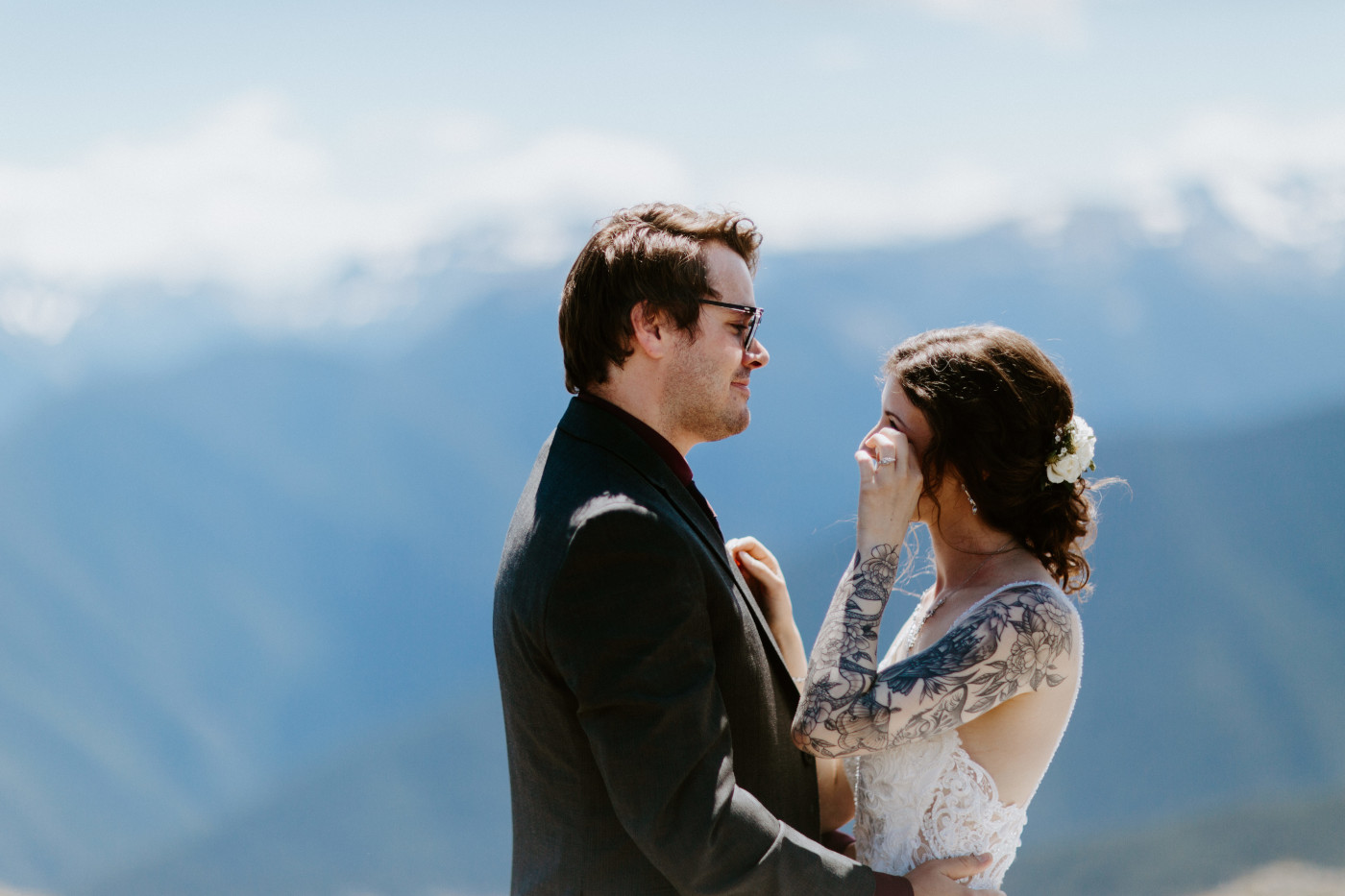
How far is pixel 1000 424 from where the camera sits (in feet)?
5.91

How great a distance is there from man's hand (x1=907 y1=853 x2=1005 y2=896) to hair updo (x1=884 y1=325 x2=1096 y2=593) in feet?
1.74

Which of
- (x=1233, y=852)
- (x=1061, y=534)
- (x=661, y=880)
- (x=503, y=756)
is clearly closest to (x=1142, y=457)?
(x=1233, y=852)

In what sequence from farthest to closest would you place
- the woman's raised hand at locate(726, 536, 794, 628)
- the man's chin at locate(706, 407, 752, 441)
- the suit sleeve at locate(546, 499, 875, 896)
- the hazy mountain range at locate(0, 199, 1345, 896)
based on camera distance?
the hazy mountain range at locate(0, 199, 1345, 896), the woman's raised hand at locate(726, 536, 794, 628), the man's chin at locate(706, 407, 752, 441), the suit sleeve at locate(546, 499, 875, 896)

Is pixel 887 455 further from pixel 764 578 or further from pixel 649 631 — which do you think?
pixel 649 631

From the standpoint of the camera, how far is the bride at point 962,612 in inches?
64.5

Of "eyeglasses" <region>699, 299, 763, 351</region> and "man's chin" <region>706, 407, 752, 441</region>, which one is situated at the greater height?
"eyeglasses" <region>699, 299, 763, 351</region>

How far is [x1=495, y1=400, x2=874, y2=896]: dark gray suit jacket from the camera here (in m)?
1.41

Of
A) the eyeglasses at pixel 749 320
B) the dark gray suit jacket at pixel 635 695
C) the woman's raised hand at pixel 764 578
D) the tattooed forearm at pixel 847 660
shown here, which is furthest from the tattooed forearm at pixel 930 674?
the eyeglasses at pixel 749 320

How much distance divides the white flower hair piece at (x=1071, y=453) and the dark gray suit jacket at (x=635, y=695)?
60 centimetres

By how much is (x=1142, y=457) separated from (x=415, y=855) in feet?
25.6

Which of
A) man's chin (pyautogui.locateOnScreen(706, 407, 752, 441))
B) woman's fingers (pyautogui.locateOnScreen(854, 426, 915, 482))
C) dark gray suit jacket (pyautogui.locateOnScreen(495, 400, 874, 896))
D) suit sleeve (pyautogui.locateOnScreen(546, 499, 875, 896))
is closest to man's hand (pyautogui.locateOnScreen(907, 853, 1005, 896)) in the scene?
dark gray suit jacket (pyautogui.locateOnScreen(495, 400, 874, 896))

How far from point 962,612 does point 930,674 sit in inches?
7.0

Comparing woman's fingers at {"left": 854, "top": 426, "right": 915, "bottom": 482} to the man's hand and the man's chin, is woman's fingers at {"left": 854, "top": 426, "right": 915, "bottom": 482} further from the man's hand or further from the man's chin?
the man's hand

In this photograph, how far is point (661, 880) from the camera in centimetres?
156
